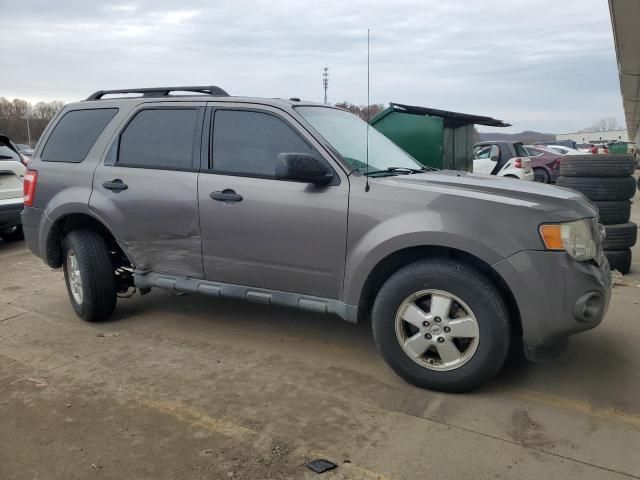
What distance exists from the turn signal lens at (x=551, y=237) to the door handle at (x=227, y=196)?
6.53ft

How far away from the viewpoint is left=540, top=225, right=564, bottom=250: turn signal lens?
3.16 meters

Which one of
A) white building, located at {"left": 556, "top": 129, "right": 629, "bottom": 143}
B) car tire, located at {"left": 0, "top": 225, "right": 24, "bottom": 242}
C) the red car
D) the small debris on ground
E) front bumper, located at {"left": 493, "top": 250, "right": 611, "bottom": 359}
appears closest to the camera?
the small debris on ground

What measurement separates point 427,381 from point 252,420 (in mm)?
1081

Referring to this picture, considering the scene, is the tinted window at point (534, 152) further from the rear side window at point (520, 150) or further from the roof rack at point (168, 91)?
the roof rack at point (168, 91)

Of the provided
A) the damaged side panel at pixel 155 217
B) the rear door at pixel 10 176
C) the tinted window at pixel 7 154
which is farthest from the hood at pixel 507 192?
the tinted window at pixel 7 154

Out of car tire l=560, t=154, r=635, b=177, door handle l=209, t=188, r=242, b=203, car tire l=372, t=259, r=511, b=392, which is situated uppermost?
car tire l=560, t=154, r=635, b=177

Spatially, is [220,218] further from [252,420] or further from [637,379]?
[637,379]

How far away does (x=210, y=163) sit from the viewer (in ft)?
13.7

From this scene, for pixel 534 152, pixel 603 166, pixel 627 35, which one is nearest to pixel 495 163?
pixel 534 152

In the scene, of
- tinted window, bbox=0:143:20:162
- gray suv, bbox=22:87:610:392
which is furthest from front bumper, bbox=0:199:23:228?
gray suv, bbox=22:87:610:392

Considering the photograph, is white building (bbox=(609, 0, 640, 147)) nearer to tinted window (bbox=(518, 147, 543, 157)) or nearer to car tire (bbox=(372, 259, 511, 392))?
tinted window (bbox=(518, 147, 543, 157))

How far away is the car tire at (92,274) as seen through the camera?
4.70 metres

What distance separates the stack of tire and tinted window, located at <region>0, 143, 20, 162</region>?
307 inches

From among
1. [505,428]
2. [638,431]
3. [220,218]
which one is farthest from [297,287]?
[638,431]
